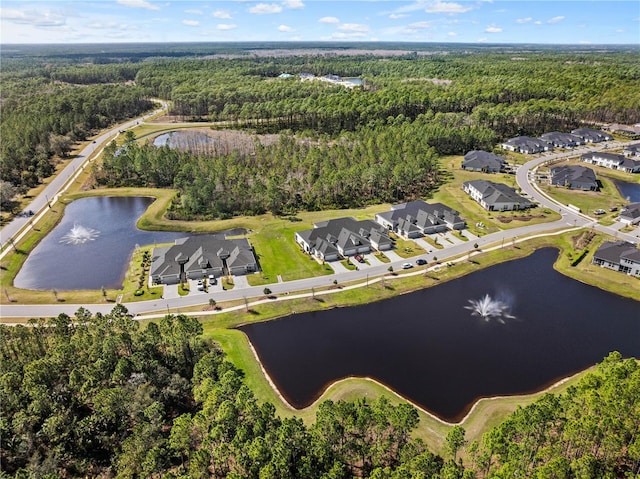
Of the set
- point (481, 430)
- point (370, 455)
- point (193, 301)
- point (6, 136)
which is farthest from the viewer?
point (6, 136)

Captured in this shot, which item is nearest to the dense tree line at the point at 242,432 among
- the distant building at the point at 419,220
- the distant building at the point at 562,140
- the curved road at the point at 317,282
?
the curved road at the point at 317,282

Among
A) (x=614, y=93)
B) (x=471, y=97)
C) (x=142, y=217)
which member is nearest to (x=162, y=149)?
(x=142, y=217)

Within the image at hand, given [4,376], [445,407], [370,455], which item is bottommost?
[445,407]

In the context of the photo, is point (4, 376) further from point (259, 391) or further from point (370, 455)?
point (370, 455)

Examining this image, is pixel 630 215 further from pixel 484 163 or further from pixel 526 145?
pixel 526 145

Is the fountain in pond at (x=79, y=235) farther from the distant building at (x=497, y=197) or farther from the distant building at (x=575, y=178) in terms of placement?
the distant building at (x=575, y=178)

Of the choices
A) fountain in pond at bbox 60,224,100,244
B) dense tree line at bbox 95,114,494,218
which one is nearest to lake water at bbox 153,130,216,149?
dense tree line at bbox 95,114,494,218
